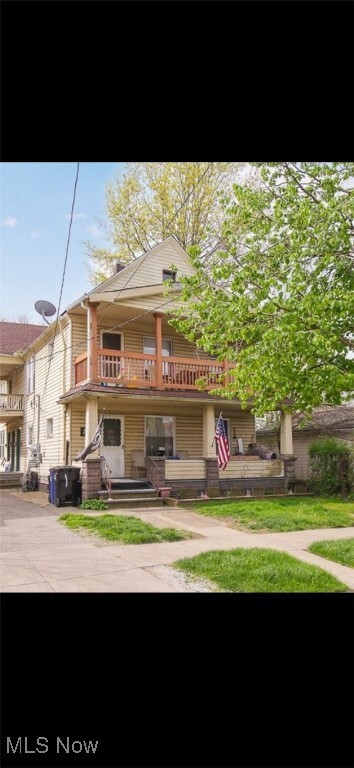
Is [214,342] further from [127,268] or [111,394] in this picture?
[127,268]

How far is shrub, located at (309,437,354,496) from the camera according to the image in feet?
50.8

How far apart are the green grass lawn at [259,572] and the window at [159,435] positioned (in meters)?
9.77

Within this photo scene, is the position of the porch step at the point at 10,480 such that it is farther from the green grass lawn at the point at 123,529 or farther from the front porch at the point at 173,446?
the green grass lawn at the point at 123,529

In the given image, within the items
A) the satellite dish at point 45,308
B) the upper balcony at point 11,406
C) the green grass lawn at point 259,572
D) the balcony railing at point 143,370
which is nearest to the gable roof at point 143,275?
the balcony railing at point 143,370

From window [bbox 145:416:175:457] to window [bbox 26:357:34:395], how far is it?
5703 mm

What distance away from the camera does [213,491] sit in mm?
14984

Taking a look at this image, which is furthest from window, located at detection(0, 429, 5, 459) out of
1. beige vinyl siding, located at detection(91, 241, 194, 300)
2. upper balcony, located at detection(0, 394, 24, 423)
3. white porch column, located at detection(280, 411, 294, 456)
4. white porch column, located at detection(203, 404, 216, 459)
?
white porch column, located at detection(280, 411, 294, 456)

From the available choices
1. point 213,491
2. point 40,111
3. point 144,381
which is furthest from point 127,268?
point 40,111

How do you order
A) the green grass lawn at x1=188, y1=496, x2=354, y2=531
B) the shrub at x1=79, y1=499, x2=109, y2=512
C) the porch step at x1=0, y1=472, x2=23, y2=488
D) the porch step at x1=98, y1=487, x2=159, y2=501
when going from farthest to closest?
the porch step at x1=0, y1=472, x2=23, y2=488 → the porch step at x1=98, y1=487, x2=159, y2=501 → the shrub at x1=79, y1=499, x2=109, y2=512 → the green grass lawn at x1=188, y1=496, x2=354, y2=531

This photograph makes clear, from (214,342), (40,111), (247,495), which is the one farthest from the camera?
(247,495)

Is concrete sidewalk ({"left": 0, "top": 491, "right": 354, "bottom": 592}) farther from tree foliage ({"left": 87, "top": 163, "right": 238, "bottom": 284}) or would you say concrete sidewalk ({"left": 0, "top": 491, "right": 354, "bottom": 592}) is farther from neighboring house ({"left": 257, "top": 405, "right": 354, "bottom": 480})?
tree foliage ({"left": 87, "top": 163, "right": 238, "bottom": 284})

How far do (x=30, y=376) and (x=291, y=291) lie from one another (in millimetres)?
14914

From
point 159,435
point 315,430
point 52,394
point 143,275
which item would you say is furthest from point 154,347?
point 315,430
